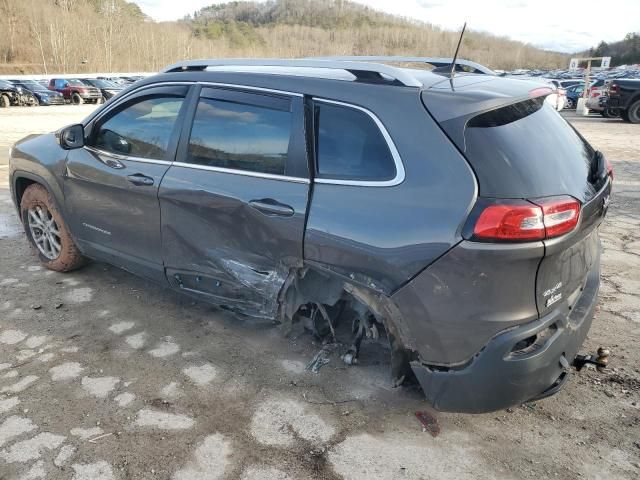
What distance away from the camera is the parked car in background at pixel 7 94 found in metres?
25.1

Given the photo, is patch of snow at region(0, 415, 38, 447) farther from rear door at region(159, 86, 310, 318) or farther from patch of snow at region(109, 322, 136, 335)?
rear door at region(159, 86, 310, 318)

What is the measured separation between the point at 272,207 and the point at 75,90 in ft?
101

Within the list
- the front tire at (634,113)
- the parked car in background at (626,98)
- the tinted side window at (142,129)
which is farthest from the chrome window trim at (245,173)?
the front tire at (634,113)

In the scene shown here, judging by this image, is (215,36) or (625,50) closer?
(625,50)

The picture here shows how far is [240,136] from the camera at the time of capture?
2939 mm

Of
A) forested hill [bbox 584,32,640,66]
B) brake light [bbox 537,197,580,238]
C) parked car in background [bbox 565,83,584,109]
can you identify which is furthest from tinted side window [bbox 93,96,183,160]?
forested hill [bbox 584,32,640,66]

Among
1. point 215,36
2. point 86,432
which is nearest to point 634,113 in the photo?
point 86,432

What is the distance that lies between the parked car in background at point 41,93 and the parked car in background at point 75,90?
71 cm

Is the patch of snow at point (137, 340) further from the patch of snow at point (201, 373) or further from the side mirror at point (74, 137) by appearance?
the side mirror at point (74, 137)

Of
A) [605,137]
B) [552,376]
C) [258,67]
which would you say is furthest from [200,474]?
[605,137]

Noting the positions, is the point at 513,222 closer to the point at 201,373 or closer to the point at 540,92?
the point at 540,92

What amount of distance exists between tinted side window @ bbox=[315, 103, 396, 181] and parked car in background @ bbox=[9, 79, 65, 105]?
2961 centimetres

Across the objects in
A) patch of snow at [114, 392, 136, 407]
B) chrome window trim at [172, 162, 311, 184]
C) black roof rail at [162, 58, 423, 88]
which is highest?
black roof rail at [162, 58, 423, 88]

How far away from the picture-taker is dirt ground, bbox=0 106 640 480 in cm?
229
